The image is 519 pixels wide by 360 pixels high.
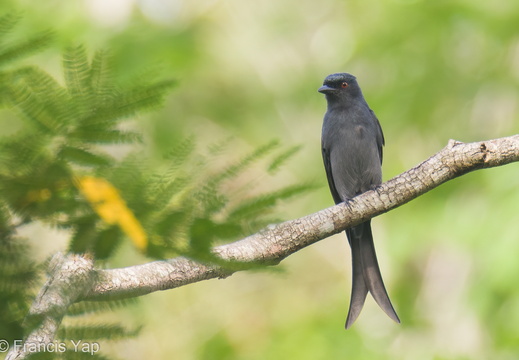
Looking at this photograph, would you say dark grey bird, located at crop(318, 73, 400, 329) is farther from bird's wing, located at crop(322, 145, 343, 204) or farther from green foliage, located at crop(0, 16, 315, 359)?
green foliage, located at crop(0, 16, 315, 359)

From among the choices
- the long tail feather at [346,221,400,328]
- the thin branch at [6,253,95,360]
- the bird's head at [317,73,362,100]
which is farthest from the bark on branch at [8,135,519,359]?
the bird's head at [317,73,362,100]

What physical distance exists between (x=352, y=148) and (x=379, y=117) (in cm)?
163

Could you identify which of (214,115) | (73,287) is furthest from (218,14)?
(73,287)

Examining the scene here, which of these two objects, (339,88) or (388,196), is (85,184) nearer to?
(388,196)

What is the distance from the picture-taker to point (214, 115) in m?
8.74

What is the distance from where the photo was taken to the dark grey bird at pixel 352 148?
5469mm

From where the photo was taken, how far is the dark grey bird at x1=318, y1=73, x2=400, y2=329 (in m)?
5.47

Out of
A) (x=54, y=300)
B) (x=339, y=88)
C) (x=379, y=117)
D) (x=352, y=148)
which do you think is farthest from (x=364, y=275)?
(x=54, y=300)

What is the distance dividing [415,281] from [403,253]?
1.40 m

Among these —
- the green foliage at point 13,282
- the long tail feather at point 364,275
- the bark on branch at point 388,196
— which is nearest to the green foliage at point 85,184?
the green foliage at point 13,282

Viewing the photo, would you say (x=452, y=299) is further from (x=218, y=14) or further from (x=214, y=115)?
(x=218, y=14)

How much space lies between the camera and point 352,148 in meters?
5.61

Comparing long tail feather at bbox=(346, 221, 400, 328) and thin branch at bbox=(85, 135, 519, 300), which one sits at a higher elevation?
thin branch at bbox=(85, 135, 519, 300)

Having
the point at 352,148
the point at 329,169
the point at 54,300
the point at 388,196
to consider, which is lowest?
the point at 329,169
